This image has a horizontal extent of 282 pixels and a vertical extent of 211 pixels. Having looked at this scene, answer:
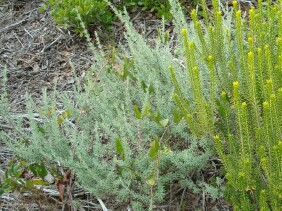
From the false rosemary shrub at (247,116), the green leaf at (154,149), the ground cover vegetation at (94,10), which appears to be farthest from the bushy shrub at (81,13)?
the green leaf at (154,149)

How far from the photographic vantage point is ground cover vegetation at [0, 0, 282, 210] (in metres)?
1.58

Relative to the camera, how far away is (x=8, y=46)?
3.72 meters

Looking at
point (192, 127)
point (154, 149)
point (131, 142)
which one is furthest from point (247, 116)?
point (131, 142)

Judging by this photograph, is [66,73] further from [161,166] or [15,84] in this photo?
[161,166]

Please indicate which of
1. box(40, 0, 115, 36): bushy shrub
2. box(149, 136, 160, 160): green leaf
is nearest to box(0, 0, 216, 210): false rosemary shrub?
box(149, 136, 160, 160): green leaf

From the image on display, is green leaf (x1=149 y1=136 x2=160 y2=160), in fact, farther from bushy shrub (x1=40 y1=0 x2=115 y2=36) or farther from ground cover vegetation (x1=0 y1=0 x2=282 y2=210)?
bushy shrub (x1=40 y1=0 x2=115 y2=36)

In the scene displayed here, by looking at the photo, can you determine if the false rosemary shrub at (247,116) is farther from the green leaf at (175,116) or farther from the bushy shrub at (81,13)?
the bushy shrub at (81,13)

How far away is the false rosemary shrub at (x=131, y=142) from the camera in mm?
1930

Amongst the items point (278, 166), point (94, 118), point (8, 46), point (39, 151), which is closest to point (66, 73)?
point (8, 46)

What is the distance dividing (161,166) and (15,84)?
5.67ft

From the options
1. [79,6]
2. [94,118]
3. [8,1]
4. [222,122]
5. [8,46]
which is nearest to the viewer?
[222,122]

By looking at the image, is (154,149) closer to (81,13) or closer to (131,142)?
(131,142)

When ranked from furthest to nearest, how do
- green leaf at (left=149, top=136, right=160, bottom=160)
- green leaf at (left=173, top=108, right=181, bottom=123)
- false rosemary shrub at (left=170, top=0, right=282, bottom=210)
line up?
green leaf at (left=173, top=108, right=181, bottom=123), green leaf at (left=149, top=136, right=160, bottom=160), false rosemary shrub at (left=170, top=0, right=282, bottom=210)

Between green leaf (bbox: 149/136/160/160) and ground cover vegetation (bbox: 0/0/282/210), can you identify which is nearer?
ground cover vegetation (bbox: 0/0/282/210)
